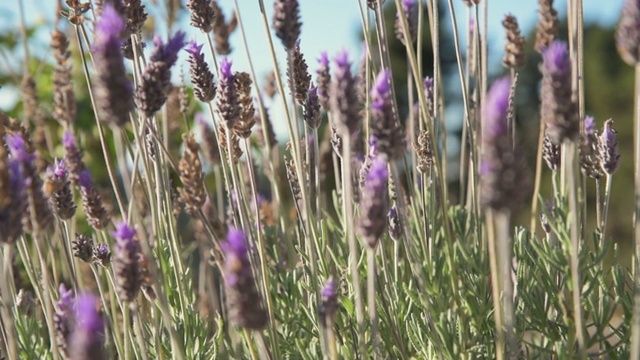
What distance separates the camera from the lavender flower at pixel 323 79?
140cm

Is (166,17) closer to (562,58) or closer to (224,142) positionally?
(224,142)

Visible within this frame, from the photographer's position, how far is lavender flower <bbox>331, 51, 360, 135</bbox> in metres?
1.01

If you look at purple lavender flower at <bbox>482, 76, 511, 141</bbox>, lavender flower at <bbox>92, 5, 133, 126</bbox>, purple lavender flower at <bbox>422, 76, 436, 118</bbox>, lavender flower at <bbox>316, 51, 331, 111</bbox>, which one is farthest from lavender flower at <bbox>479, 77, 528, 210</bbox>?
purple lavender flower at <bbox>422, 76, 436, 118</bbox>

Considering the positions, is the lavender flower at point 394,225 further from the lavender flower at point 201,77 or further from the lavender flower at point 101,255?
the lavender flower at point 101,255

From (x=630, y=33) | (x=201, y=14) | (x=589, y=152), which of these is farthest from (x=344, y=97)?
(x=589, y=152)

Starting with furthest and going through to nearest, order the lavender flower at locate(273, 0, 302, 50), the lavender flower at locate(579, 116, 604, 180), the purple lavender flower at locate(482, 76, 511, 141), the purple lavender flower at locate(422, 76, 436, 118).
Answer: the purple lavender flower at locate(422, 76, 436, 118)
the lavender flower at locate(579, 116, 604, 180)
the lavender flower at locate(273, 0, 302, 50)
the purple lavender flower at locate(482, 76, 511, 141)

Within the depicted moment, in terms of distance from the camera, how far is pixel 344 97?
1018mm

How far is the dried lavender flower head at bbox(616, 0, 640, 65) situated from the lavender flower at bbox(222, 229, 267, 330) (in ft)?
1.83

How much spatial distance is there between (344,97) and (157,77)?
0.91 feet

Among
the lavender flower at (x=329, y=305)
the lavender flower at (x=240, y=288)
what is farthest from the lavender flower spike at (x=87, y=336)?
the lavender flower at (x=329, y=305)

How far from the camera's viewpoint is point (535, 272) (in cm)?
141

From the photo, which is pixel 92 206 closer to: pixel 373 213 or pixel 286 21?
pixel 286 21

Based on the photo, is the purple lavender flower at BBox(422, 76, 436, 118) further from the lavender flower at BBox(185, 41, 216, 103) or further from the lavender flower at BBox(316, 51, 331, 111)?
the lavender flower at BBox(185, 41, 216, 103)

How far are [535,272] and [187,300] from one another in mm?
711
